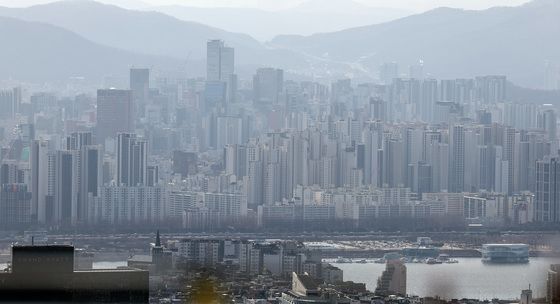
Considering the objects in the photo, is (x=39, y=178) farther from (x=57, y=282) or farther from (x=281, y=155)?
(x=57, y=282)

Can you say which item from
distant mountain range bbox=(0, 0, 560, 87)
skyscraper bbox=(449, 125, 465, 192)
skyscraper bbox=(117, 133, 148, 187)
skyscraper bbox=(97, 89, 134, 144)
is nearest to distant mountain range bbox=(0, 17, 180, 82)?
distant mountain range bbox=(0, 0, 560, 87)

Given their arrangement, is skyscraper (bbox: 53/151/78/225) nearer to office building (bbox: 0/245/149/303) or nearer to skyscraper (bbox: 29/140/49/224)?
skyscraper (bbox: 29/140/49/224)

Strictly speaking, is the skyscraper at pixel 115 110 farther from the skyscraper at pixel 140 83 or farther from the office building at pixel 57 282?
the office building at pixel 57 282

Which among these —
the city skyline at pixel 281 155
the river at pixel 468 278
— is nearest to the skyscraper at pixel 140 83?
the city skyline at pixel 281 155

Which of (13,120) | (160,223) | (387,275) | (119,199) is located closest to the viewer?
(387,275)

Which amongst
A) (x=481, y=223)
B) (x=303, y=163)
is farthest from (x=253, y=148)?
(x=481, y=223)

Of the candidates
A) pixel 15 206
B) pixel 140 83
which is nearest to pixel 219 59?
pixel 140 83

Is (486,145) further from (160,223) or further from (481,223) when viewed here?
(160,223)

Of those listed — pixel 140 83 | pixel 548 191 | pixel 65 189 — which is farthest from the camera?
pixel 140 83
